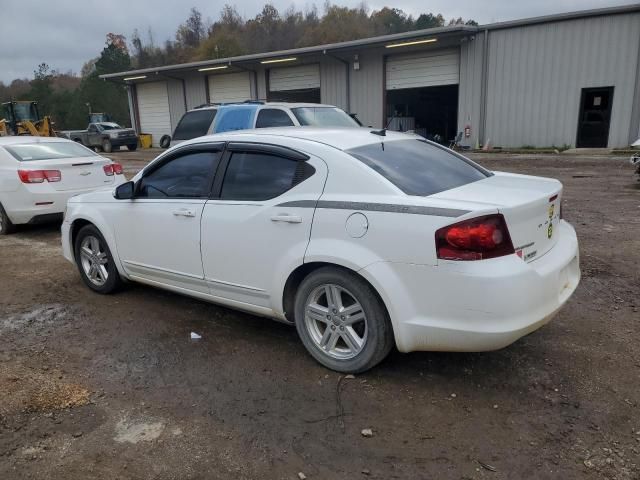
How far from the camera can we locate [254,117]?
9.94 m

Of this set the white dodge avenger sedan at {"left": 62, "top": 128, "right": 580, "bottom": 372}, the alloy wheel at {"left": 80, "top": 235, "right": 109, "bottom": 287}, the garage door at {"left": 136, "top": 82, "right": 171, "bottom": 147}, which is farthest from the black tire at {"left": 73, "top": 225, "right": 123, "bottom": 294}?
the garage door at {"left": 136, "top": 82, "right": 171, "bottom": 147}

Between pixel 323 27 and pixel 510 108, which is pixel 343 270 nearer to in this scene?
pixel 510 108

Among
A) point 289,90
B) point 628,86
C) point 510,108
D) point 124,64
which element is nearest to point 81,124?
point 124,64

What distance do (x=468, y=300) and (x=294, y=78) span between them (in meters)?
26.1

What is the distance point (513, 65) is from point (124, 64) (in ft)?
218

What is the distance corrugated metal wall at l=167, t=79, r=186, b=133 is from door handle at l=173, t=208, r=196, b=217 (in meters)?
29.2

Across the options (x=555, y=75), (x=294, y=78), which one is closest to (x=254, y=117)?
(x=555, y=75)

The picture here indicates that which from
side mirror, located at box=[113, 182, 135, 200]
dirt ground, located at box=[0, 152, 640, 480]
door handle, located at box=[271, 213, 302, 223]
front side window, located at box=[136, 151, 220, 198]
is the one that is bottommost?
dirt ground, located at box=[0, 152, 640, 480]

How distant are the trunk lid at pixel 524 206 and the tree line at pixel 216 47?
60545 mm

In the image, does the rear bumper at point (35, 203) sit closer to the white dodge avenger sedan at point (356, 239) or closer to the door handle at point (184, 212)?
the white dodge avenger sedan at point (356, 239)

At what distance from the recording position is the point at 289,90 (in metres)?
27.8

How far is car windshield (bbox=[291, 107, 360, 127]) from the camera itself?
1014 cm

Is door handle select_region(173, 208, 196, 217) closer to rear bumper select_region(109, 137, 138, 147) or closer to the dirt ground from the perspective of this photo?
the dirt ground

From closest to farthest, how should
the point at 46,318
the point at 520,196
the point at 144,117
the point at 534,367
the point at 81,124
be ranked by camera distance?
1. the point at 520,196
2. the point at 534,367
3. the point at 46,318
4. the point at 144,117
5. the point at 81,124
